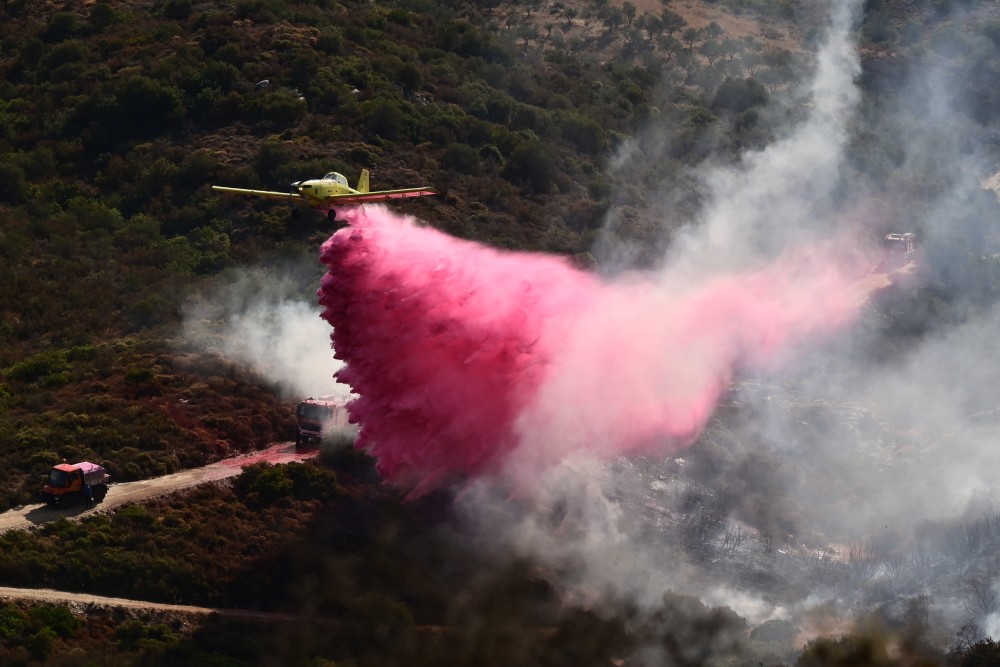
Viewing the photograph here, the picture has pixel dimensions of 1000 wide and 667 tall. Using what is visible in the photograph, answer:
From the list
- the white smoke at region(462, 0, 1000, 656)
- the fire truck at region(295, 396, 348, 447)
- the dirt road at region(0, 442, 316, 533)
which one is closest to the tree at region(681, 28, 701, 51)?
the white smoke at region(462, 0, 1000, 656)

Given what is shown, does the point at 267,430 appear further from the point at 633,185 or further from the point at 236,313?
the point at 633,185

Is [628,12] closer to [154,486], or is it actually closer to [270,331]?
[270,331]

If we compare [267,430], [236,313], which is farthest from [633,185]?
[267,430]

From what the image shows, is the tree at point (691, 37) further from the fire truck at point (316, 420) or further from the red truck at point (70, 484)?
the red truck at point (70, 484)

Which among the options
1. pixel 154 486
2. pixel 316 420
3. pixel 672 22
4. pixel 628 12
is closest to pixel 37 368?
pixel 154 486

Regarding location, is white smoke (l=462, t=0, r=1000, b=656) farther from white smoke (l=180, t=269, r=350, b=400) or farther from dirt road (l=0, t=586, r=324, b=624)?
white smoke (l=180, t=269, r=350, b=400)

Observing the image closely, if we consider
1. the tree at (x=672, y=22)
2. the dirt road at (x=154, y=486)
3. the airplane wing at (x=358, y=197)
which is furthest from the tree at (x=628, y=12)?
the dirt road at (x=154, y=486)
